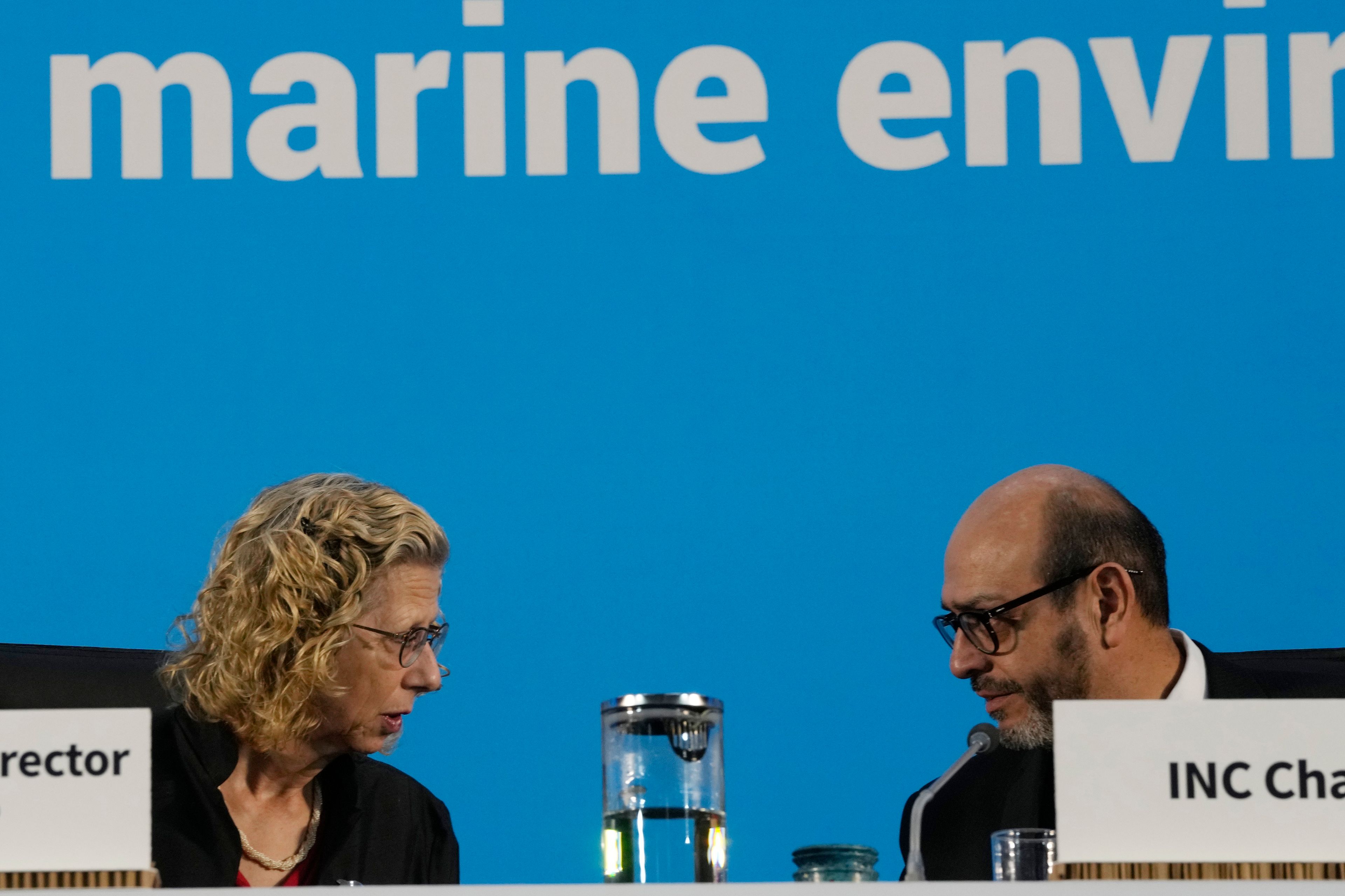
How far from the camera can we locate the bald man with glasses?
227 centimetres

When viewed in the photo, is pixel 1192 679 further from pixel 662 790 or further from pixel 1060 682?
pixel 662 790

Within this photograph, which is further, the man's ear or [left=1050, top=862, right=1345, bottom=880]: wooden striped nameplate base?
the man's ear

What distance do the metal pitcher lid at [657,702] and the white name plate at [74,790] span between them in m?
0.37

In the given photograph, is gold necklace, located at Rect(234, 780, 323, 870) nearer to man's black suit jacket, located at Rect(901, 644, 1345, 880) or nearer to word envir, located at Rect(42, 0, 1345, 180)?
Result: man's black suit jacket, located at Rect(901, 644, 1345, 880)

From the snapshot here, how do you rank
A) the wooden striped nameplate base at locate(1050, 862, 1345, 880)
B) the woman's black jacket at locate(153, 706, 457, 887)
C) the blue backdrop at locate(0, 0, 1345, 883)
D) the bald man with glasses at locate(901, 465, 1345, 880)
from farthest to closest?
1. the blue backdrop at locate(0, 0, 1345, 883)
2. the bald man with glasses at locate(901, 465, 1345, 880)
3. the woman's black jacket at locate(153, 706, 457, 887)
4. the wooden striped nameplate base at locate(1050, 862, 1345, 880)

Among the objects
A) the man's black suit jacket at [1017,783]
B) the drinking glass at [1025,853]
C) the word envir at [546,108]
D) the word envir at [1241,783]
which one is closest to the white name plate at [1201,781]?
the word envir at [1241,783]

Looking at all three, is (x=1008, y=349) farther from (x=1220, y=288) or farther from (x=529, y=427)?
(x=529, y=427)

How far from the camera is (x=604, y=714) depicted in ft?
4.50

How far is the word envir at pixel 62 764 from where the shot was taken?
1135 millimetres

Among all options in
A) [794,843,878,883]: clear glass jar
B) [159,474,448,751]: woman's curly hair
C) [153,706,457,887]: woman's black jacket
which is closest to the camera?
[794,843,878,883]: clear glass jar

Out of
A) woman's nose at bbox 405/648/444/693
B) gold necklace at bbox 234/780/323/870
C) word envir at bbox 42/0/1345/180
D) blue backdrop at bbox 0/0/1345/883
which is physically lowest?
gold necklace at bbox 234/780/323/870

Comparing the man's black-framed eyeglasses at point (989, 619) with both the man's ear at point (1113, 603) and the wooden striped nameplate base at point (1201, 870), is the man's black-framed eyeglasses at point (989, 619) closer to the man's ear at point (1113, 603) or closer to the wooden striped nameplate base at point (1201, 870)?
the man's ear at point (1113, 603)

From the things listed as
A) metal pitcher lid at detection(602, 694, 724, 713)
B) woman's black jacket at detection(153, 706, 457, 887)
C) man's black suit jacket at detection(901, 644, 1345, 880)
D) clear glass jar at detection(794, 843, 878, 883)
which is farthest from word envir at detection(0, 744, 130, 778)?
man's black suit jacket at detection(901, 644, 1345, 880)

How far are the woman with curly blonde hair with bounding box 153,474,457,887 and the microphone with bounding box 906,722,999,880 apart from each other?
3.03 feet
